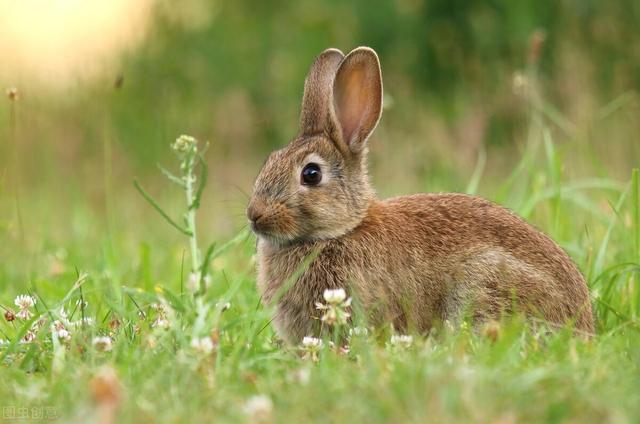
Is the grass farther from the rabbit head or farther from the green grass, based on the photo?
the rabbit head

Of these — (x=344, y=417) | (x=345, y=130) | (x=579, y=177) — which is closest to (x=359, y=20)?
(x=579, y=177)

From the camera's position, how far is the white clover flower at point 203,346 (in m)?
3.75

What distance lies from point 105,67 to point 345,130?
6096 millimetres


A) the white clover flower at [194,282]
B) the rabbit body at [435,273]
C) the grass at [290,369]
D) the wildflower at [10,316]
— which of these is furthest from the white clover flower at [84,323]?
the rabbit body at [435,273]

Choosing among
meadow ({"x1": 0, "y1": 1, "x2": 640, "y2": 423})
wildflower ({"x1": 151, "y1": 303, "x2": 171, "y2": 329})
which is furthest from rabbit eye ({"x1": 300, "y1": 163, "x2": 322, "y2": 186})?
wildflower ({"x1": 151, "y1": 303, "x2": 171, "y2": 329})

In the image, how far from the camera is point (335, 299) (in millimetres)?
4297

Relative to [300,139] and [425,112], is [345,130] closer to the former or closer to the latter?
[300,139]

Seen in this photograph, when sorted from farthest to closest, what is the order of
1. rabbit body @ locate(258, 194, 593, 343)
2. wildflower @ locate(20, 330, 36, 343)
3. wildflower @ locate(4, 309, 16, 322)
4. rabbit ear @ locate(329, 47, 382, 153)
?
1. rabbit ear @ locate(329, 47, 382, 153)
2. rabbit body @ locate(258, 194, 593, 343)
3. wildflower @ locate(4, 309, 16, 322)
4. wildflower @ locate(20, 330, 36, 343)

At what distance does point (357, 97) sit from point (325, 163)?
0.48 metres

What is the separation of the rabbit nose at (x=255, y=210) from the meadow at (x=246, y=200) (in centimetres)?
11

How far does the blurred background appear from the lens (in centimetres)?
1070

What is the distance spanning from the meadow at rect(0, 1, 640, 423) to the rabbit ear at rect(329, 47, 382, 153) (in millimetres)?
778

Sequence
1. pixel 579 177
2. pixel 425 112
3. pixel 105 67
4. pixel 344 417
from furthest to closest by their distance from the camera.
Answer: pixel 425 112, pixel 105 67, pixel 579 177, pixel 344 417

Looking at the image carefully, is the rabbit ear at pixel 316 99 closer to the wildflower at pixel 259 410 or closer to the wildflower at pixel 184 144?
the wildflower at pixel 184 144
